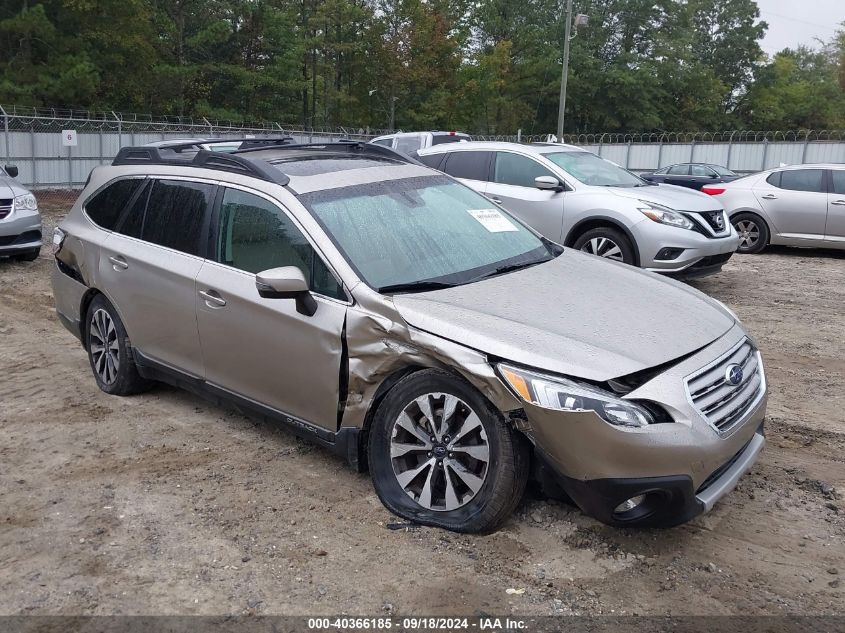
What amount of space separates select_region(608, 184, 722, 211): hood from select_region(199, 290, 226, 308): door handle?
18.6 feet

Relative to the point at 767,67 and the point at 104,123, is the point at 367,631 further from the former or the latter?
the point at 767,67

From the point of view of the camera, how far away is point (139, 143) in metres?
24.4

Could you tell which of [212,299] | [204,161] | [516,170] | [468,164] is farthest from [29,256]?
[212,299]

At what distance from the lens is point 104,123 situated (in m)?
22.8

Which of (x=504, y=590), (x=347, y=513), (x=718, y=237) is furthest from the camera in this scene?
(x=718, y=237)

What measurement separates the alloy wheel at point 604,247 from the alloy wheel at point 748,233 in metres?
4.75

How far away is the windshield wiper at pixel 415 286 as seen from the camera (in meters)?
3.85

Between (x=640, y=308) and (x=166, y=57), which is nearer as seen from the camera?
(x=640, y=308)

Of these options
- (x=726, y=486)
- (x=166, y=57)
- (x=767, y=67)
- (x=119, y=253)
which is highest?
(x=767, y=67)

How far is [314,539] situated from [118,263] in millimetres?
2509

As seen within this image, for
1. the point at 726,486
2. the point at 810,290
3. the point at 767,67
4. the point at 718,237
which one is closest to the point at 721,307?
the point at 726,486

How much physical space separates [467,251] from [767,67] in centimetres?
6805

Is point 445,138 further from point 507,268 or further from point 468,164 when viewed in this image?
point 507,268

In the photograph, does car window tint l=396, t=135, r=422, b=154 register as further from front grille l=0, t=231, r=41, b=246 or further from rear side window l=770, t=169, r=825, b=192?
front grille l=0, t=231, r=41, b=246
